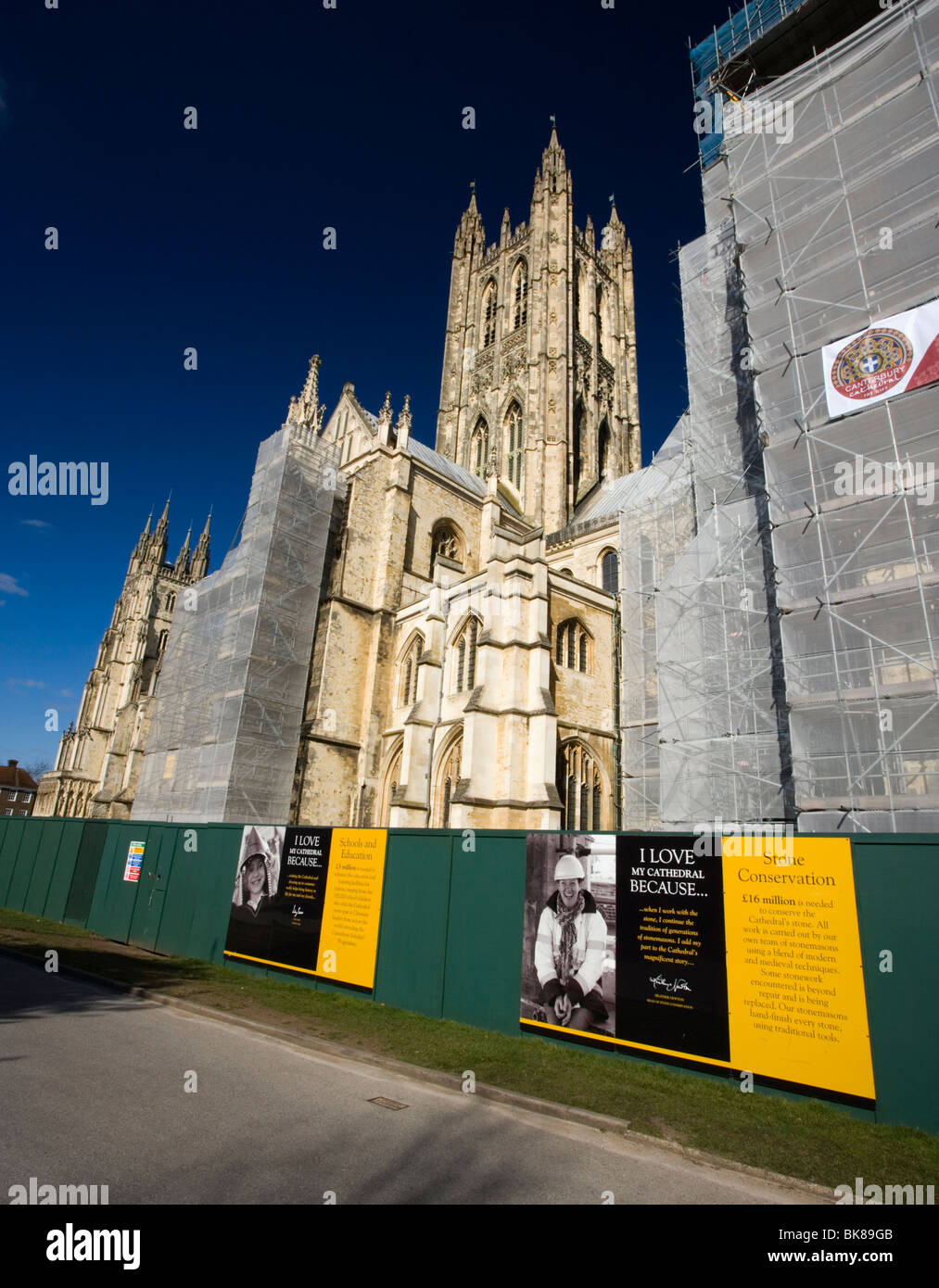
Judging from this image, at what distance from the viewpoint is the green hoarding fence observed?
16.6 ft

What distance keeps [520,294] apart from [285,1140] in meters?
44.6

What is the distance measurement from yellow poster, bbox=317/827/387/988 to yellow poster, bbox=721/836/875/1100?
188 inches

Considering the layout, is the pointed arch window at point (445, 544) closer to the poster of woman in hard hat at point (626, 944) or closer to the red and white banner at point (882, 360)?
the red and white banner at point (882, 360)

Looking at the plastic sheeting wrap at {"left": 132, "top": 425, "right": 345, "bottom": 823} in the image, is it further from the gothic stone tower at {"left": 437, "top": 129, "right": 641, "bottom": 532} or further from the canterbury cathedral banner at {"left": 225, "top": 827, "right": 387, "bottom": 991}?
the gothic stone tower at {"left": 437, "top": 129, "right": 641, "bottom": 532}

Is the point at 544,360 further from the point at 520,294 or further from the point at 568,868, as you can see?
the point at 568,868

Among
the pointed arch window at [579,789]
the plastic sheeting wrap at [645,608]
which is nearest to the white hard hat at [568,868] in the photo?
the plastic sheeting wrap at [645,608]

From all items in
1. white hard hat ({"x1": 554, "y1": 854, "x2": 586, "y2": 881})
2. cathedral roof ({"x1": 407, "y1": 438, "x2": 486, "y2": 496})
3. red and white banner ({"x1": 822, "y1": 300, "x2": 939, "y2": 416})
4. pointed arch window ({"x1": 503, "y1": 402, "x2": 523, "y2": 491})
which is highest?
pointed arch window ({"x1": 503, "y1": 402, "x2": 523, "y2": 491})

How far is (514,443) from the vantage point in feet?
121

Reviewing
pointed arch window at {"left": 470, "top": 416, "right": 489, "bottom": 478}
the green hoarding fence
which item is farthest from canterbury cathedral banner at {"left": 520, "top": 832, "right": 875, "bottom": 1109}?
pointed arch window at {"left": 470, "top": 416, "right": 489, "bottom": 478}

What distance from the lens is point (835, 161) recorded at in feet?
41.8

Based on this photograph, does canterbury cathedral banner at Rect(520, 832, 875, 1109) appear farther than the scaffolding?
No

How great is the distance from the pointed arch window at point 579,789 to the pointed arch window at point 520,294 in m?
30.0
